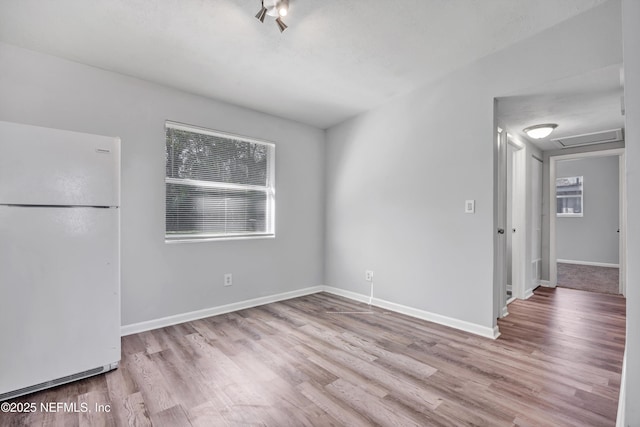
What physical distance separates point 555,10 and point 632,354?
2.27 meters

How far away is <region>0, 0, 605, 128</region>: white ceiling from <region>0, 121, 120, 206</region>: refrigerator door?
0.84m

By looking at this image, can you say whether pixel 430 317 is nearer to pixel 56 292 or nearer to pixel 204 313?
pixel 204 313

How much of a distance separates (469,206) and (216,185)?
2.70m

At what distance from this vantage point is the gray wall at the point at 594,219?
21.4 feet

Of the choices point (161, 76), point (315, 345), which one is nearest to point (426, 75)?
point (161, 76)

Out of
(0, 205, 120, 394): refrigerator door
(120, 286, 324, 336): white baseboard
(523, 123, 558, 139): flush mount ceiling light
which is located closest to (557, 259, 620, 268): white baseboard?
(523, 123, 558, 139): flush mount ceiling light

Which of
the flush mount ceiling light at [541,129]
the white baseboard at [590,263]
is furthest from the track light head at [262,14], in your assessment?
the white baseboard at [590,263]

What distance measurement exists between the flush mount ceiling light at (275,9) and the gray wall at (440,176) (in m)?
1.84

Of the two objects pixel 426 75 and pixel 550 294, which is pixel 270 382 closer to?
pixel 426 75

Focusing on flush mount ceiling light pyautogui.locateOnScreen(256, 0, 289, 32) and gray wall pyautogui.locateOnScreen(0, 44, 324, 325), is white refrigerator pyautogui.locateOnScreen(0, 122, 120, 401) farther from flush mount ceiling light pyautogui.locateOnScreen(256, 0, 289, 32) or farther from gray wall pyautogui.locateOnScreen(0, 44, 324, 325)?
flush mount ceiling light pyautogui.locateOnScreen(256, 0, 289, 32)

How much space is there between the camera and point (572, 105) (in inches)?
113

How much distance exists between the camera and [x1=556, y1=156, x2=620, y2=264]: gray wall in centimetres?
652

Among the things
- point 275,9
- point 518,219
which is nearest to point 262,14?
point 275,9

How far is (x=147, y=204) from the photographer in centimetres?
286
